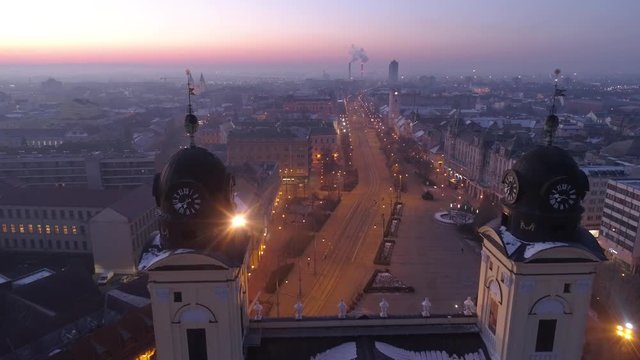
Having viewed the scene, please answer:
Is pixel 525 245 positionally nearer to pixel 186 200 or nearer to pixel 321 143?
pixel 186 200

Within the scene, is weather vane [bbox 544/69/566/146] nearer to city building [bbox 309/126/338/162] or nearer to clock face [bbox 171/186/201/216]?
clock face [bbox 171/186/201/216]

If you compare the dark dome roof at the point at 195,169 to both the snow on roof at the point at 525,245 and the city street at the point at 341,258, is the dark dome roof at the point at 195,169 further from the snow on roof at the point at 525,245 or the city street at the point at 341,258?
the city street at the point at 341,258

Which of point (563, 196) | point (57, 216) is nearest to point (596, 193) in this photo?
point (563, 196)

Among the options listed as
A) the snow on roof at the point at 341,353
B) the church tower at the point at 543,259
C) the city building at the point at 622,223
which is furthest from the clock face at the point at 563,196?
the city building at the point at 622,223

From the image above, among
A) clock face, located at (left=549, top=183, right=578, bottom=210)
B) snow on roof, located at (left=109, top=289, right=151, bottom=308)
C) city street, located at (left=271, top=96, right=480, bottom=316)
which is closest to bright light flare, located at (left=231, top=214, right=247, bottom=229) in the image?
clock face, located at (left=549, top=183, right=578, bottom=210)

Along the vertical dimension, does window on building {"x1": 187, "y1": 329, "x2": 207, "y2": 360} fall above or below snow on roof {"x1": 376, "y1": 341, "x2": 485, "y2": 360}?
above
